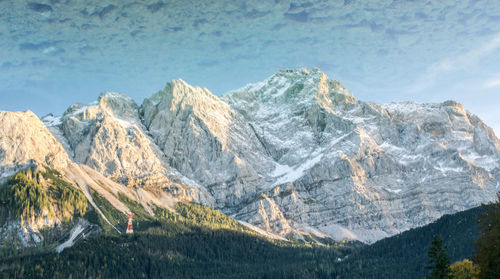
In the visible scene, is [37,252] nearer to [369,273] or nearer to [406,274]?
[369,273]

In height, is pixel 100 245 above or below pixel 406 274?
above

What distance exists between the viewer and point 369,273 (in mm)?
194375

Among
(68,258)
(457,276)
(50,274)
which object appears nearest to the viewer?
(457,276)

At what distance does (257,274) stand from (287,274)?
11.6 m

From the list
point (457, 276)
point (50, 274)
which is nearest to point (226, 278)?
point (50, 274)

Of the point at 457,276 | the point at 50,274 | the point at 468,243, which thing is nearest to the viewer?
the point at 457,276

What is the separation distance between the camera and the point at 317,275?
199 metres

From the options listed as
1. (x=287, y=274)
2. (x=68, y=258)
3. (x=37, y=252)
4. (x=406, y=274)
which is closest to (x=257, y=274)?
(x=287, y=274)

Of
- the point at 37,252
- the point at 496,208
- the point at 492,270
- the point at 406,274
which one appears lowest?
the point at 492,270

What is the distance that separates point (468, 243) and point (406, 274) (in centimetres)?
2554

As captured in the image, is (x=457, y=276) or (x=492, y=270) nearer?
(x=492, y=270)

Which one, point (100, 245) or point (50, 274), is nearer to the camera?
point (50, 274)

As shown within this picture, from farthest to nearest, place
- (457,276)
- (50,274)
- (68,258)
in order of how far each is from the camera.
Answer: (68,258), (50,274), (457,276)

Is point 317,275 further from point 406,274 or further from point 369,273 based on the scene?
point 406,274
